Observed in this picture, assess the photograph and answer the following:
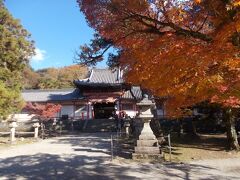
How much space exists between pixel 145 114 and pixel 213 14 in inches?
321

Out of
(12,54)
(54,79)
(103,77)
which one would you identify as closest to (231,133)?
(12,54)

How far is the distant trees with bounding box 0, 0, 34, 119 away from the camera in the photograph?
22377 millimetres

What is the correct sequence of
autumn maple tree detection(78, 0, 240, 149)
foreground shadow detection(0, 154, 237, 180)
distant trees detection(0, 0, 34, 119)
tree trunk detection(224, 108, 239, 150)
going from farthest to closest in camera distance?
distant trees detection(0, 0, 34, 119)
tree trunk detection(224, 108, 239, 150)
foreground shadow detection(0, 154, 237, 180)
autumn maple tree detection(78, 0, 240, 149)

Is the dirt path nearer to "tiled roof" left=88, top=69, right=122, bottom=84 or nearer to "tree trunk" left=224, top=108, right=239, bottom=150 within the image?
"tree trunk" left=224, top=108, right=239, bottom=150

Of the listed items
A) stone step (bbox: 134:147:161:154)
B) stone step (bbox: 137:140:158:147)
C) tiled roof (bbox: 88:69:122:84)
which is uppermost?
tiled roof (bbox: 88:69:122:84)

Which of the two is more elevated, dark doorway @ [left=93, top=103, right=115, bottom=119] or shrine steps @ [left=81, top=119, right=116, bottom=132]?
dark doorway @ [left=93, top=103, right=115, bottom=119]

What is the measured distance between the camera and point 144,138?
Answer: 14.7 meters

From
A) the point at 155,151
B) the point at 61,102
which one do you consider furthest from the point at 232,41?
the point at 61,102

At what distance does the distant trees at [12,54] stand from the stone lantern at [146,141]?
10.1m

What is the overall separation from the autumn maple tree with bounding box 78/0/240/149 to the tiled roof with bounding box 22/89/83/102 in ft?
103

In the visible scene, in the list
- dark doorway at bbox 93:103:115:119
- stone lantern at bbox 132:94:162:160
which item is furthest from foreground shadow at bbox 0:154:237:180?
dark doorway at bbox 93:103:115:119

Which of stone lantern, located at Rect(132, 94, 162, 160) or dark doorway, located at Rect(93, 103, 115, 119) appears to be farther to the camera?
dark doorway, located at Rect(93, 103, 115, 119)

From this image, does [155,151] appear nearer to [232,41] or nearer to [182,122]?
[232,41]

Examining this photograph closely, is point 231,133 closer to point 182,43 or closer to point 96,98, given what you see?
point 182,43
